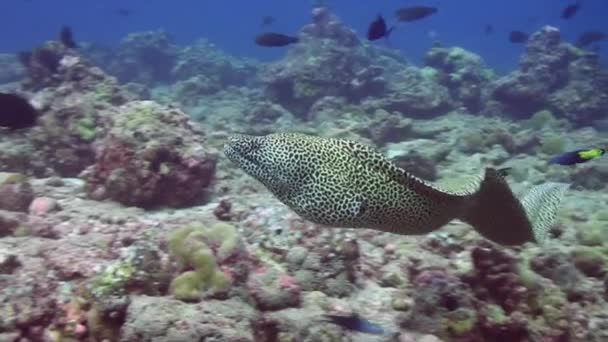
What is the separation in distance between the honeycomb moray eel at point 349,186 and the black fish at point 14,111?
331 cm

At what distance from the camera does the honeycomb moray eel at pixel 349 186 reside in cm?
472

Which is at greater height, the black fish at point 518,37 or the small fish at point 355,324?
the black fish at point 518,37

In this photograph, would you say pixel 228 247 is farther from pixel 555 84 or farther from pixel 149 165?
pixel 555 84

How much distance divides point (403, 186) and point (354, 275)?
5.36 ft

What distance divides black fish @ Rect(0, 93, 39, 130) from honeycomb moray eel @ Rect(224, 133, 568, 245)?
331 centimetres

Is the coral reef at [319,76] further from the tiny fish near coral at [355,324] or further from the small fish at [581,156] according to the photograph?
the tiny fish near coral at [355,324]

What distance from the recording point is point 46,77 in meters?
15.7

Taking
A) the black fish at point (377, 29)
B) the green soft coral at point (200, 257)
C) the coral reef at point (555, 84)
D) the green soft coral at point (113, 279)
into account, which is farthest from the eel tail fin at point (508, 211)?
the coral reef at point (555, 84)

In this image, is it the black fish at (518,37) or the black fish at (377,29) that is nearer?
the black fish at (377,29)

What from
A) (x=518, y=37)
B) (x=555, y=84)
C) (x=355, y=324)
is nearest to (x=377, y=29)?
(x=355, y=324)

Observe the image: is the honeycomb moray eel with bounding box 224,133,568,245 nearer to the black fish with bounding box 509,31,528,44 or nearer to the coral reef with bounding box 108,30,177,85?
the black fish with bounding box 509,31,528,44

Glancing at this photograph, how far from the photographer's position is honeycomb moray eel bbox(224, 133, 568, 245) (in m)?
4.72

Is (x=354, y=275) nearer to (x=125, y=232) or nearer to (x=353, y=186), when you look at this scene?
(x=353, y=186)

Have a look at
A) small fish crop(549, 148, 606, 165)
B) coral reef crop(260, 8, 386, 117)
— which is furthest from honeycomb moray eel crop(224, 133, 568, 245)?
coral reef crop(260, 8, 386, 117)
